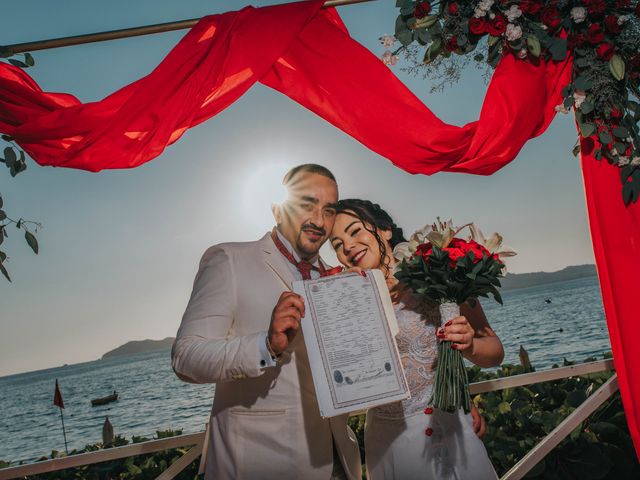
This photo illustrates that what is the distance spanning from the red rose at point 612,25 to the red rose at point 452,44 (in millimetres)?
612

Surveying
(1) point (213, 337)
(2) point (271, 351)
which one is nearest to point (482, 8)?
(2) point (271, 351)

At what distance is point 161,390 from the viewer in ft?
205

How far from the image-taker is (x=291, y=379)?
8.70 feet

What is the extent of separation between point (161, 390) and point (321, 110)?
63.6m

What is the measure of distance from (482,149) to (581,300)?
69010 millimetres

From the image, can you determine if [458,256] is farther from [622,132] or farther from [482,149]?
[622,132]

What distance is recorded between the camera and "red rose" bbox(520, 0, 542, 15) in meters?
2.60

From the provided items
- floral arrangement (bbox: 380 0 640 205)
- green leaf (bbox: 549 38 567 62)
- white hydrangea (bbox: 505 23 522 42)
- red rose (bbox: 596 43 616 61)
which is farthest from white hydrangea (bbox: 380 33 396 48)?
red rose (bbox: 596 43 616 61)

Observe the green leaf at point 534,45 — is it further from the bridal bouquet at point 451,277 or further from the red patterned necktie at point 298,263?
the red patterned necktie at point 298,263

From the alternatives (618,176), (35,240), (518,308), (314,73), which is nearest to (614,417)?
(618,176)

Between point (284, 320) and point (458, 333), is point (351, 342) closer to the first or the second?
point (284, 320)

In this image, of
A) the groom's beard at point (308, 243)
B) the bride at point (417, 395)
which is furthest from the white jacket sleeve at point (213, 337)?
the bride at point (417, 395)

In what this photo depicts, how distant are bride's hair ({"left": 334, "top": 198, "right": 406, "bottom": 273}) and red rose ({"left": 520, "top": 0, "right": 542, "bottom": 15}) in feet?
3.85

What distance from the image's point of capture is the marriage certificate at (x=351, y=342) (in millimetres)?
2299
